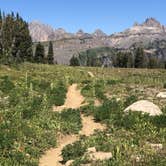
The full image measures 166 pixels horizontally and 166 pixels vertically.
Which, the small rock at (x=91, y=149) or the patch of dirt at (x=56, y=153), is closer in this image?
the patch of dirt at (x=56, y=153)

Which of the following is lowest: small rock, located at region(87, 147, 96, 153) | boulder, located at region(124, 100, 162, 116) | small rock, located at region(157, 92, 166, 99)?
small rock, located at region(87, 147, 96, 153)

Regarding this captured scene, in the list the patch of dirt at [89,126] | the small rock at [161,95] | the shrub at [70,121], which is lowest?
the patch of dirt at [89,126]

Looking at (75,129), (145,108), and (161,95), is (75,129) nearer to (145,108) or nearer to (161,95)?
(145,108)

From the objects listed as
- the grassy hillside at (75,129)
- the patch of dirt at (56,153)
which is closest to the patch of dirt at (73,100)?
the grassy hillside at (75,129)

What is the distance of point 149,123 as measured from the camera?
24922 mm

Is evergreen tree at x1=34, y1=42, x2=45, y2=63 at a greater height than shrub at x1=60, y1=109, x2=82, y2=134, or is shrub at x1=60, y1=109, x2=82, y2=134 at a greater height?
evergreen tree at x1=34, y1=42, x2=45, y2=63

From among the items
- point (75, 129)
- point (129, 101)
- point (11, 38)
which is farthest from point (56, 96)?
point (11, 38)

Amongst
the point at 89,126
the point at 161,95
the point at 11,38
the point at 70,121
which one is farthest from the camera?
the point at 11,38

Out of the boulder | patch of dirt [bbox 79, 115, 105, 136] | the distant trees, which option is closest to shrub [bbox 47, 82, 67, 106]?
patch of dirt [bbox 79, 115, 105, 136]

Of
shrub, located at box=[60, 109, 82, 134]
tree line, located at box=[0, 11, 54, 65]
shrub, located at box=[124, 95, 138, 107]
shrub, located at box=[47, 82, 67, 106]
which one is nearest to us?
shrub, located at box=[60, 109, 82, 134]

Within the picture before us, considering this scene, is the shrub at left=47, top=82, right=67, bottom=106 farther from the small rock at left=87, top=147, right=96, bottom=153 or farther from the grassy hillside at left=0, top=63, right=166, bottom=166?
the small rock at left=87, top=147, right=96, bottom=153

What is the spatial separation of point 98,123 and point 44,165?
864 centimetres

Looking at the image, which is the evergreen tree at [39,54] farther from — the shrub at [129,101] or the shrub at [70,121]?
the shrub at [70,121]

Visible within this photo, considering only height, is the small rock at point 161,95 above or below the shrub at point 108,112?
above
